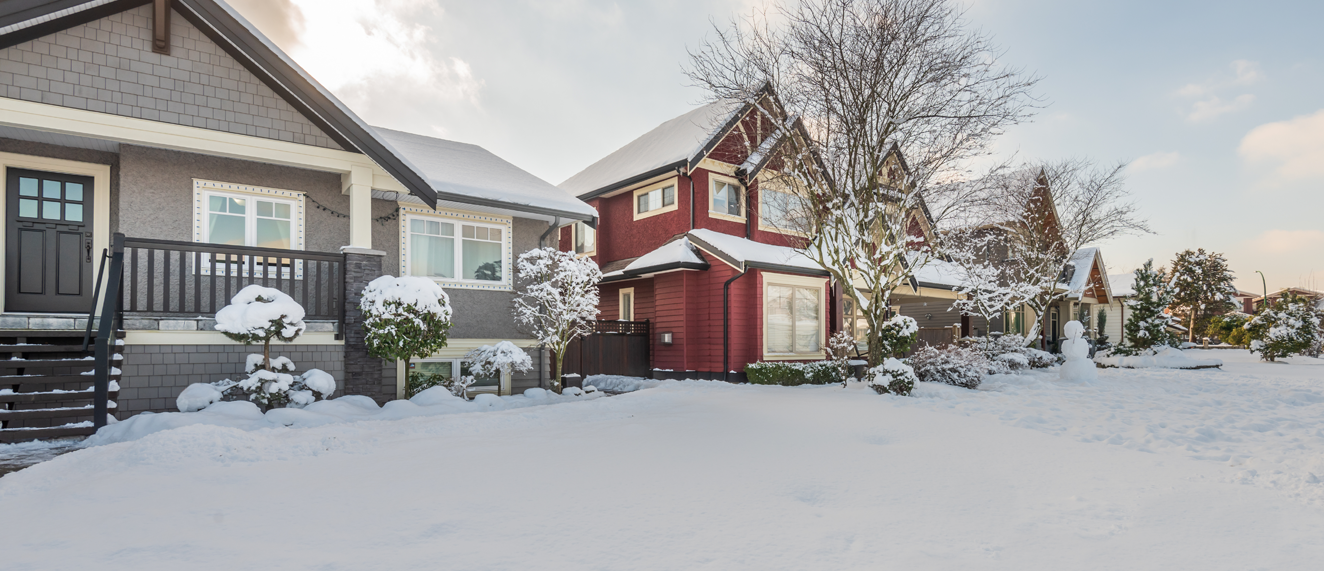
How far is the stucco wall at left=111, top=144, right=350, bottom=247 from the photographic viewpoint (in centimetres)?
884

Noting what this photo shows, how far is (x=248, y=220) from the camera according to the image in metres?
9.75

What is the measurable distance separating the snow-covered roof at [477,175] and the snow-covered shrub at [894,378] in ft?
20.5

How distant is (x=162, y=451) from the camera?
547 cm

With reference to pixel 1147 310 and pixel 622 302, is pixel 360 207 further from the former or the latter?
pixel 1147 310

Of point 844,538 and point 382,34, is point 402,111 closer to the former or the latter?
point 382,34

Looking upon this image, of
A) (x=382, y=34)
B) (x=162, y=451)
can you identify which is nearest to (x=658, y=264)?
(x=382, y=34)

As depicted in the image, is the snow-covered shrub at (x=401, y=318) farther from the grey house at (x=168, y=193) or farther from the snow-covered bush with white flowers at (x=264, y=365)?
the snow-covered bush with white flowers at (x=264, y=365)

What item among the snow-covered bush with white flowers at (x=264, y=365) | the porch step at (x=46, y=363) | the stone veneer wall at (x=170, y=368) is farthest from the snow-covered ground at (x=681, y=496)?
the stone veneer wall at (x=170, y=368)

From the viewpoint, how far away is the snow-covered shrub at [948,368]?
12.6 metres

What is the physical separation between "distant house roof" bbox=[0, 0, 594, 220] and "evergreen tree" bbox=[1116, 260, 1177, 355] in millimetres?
26500

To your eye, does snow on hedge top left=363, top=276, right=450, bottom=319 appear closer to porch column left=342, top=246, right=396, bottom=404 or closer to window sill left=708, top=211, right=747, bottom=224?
porch column left=342, top=246, right=396, bottom=404

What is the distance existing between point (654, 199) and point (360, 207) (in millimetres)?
8864

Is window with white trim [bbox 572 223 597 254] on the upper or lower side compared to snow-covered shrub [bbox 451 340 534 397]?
upper

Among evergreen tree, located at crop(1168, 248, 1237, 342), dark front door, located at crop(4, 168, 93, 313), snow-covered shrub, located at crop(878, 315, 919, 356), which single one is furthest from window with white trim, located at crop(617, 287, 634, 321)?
evergreen tree, located at crop(1168, 248, 1237, 342)
